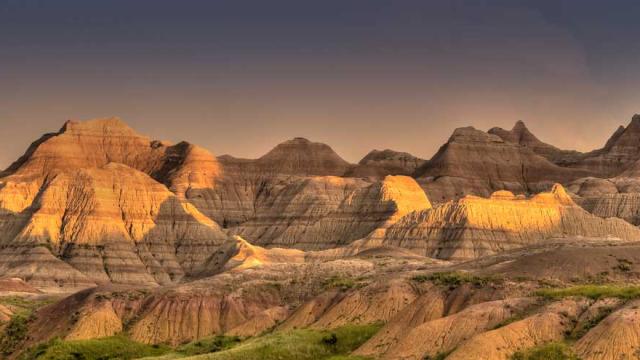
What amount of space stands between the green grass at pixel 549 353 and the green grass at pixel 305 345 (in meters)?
20.4

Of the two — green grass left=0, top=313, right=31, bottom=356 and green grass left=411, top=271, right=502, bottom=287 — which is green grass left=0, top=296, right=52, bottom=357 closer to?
green grass left=0, top=313, right=31, bottom=356

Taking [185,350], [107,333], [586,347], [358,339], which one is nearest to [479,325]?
[586,347]

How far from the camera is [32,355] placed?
490ft

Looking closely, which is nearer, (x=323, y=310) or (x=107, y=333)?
(x=323, y=310)

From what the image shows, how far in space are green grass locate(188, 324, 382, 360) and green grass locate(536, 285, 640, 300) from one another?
1702 centimetres

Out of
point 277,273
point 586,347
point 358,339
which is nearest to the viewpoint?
point 586,347

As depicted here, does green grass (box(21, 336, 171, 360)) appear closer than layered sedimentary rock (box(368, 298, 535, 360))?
No

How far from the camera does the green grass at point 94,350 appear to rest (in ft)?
464

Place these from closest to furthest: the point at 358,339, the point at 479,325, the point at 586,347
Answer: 1. the point at 586,347
2. the point at 479,325
3. the point at 358,339

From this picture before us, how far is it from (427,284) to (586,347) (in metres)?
42.8

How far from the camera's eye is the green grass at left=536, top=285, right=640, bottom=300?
104 m

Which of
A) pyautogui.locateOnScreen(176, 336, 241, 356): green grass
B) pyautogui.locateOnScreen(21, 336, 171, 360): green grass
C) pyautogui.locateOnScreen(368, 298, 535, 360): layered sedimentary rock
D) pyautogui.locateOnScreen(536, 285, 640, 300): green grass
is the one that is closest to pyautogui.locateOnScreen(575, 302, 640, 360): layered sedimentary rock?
pyautogui.locateOnScreen(536, 285, 640, 300): green grass

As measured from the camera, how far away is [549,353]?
9362 centimetres

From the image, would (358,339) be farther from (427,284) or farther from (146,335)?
(146,335)
